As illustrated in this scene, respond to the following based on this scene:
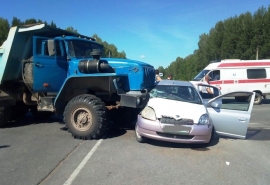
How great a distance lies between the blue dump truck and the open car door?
1812 millimetres

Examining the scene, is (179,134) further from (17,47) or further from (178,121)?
(17,47)

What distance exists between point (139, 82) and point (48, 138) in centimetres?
283

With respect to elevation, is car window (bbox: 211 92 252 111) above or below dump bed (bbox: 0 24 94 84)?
below

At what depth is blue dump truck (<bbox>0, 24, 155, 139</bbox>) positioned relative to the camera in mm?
6777

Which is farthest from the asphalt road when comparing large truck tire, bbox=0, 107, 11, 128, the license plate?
large truck tire, bbox=0, 107, 11, 128

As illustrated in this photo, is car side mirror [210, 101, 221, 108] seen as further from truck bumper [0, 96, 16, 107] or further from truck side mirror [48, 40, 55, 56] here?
truck bumper [0, 96, 16, 107]

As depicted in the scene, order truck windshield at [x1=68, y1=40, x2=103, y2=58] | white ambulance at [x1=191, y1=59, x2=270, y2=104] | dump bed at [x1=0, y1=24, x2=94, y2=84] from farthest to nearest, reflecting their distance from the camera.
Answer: white ambulance at [x1=191, y1=59, x2=270, y2=104] → dump bed at [x1=0, y1=24, x2=94, y2=84] → truck windshield at [x1=68, y1=40, x2=103, y2=58]

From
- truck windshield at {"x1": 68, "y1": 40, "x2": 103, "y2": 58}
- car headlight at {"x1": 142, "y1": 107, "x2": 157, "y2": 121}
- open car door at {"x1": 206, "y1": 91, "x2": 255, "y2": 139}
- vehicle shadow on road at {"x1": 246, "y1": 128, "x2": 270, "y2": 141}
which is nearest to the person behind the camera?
car headlight at {"x1": 142, "y1": 107, "x2": 157, "y2": 121}

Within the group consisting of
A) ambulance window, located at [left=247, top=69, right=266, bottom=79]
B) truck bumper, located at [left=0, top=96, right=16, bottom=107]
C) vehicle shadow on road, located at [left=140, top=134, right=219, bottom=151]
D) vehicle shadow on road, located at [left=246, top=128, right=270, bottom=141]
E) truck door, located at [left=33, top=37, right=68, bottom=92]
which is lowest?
vehicle shadow on road, located at [left=246, top=128, right=270, bottom=141]

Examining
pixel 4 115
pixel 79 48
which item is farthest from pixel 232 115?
pixel 4 115

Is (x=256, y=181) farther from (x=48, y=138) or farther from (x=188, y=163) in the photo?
(x=48, y=138)

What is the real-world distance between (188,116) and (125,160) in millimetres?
1769

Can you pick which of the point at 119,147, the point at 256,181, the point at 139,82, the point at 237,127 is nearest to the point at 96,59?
the point at 139,82

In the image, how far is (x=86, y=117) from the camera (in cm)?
681
